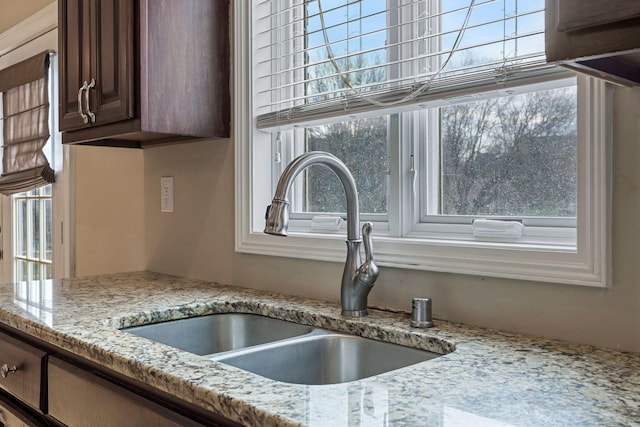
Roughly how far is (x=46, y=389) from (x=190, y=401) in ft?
1.99

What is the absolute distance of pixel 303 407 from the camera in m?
0.76

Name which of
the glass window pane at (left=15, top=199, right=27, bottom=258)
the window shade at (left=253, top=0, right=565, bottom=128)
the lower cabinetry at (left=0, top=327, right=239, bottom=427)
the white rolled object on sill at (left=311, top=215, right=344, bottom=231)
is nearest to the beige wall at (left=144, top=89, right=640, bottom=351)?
the white rolled object on sill at (left=311, top=215, right=344, bottom=231)

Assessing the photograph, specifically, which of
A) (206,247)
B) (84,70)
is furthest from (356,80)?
(84,70)

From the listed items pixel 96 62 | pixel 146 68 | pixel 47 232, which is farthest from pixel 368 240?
pixel 47 232

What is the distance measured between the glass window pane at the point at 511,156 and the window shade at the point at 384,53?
0.33ft

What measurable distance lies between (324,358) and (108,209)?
1544 mm

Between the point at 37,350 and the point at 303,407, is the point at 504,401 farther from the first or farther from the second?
the point at 37,350

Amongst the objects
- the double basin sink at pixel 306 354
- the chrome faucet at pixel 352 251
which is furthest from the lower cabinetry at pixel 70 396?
the chrome faucet at pixel 352 251

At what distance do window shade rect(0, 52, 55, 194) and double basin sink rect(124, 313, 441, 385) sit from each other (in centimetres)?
180

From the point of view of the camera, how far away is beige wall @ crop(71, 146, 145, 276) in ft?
7.57

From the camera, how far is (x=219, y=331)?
155 cm

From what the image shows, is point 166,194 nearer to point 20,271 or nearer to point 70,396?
point 70,396

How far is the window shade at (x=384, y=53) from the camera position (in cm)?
123

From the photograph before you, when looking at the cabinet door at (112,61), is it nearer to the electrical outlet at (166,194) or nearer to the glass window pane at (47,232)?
the electrical outlet at (166,194)
